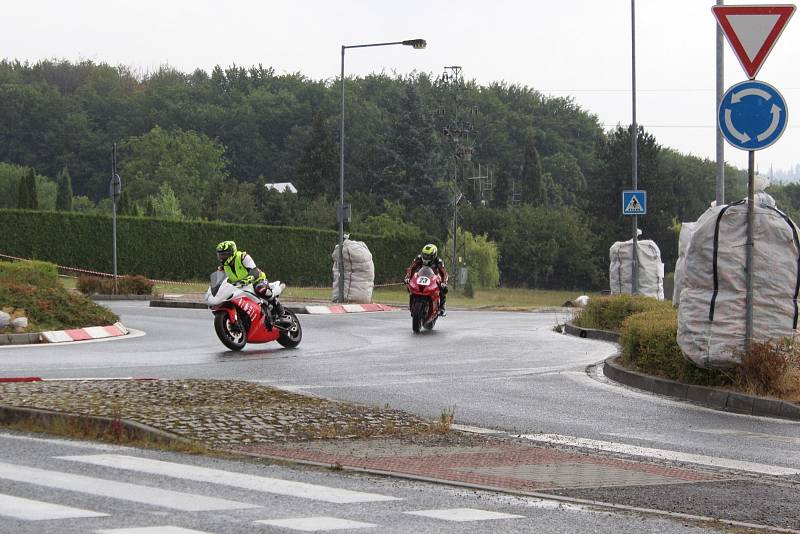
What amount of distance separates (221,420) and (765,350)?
592 centimetres

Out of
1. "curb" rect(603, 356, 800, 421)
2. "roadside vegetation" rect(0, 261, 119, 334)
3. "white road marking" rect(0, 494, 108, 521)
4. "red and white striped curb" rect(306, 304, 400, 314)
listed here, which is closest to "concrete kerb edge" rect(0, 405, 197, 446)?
"white road marking" rect(0, 494, 108, 521)

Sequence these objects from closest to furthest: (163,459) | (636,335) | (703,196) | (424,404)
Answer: (163,459) < (424,404) < (636,335) < (703,196)

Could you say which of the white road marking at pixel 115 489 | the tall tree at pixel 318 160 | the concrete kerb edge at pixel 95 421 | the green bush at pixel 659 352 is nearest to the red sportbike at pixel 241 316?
the green bush at pixel 659 352

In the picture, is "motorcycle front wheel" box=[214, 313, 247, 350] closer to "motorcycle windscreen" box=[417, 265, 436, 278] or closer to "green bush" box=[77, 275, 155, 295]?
"motorcycle windscreen" box=[417, 265, 436, 278]

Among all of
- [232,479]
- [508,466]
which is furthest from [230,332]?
[232,479]

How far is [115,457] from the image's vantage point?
9.04 m

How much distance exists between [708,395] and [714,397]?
15 centimetres

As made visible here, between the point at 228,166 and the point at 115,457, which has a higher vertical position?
the point at 228,166

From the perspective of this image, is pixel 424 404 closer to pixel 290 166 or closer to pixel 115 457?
pixel 115 457

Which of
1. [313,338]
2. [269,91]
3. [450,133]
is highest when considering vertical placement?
[269,91]

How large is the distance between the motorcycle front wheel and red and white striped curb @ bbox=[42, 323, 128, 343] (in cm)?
333

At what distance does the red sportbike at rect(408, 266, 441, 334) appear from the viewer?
85.3 ft

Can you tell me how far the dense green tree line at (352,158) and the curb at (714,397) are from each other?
5852cm

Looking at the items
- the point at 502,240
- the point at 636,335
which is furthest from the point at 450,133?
the point at 636,335
